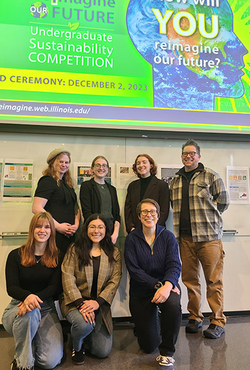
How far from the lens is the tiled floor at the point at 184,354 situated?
1.89 metres

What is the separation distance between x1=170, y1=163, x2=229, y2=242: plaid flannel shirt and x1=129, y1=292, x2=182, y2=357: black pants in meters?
0.68

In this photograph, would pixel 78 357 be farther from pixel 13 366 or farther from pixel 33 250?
pixel 33 250

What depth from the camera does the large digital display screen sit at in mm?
2635

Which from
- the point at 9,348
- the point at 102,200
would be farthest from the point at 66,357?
the point at 102,200

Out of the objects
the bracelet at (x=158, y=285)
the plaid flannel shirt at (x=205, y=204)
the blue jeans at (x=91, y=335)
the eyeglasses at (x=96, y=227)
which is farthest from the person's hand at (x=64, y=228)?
the plaid flannel shirt at (x=205, y=204)

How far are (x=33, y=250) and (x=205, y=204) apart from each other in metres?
1.48

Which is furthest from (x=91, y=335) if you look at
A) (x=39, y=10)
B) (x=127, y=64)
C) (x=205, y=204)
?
(x=39, y=10)

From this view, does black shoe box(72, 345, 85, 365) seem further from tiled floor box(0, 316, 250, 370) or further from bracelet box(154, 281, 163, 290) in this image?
bracelet box(154, 281, 163, 290)

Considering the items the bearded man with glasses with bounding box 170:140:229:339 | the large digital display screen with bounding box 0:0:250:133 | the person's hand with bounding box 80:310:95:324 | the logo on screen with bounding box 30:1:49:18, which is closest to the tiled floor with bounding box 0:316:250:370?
the bearded man with glasses with bounding box 170:140:229:339

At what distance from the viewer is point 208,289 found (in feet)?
8.08

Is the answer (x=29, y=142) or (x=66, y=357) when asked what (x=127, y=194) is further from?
(x=66, y=357)

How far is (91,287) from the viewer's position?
208 cm

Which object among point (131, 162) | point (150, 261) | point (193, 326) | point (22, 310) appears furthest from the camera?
point (131, 162)

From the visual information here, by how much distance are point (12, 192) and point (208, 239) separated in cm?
187
